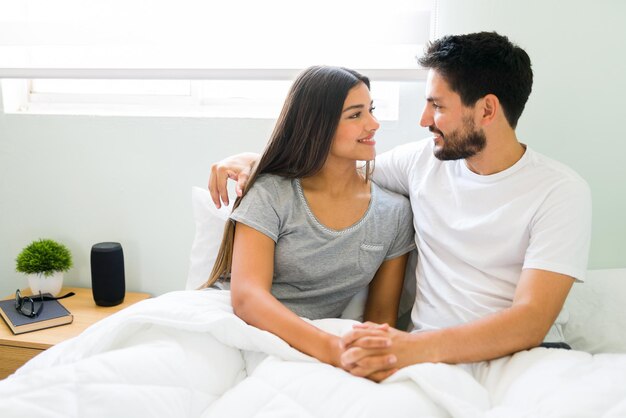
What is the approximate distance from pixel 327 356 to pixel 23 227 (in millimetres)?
1458

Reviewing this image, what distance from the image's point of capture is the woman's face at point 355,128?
4.58 ft

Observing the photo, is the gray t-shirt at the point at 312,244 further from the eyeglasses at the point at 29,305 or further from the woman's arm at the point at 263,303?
the eyeglasses at the point at 29,305

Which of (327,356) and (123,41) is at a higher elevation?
(123,41)

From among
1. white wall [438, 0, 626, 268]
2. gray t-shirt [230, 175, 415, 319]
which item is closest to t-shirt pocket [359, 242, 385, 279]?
gray t-shirt [230, 175, 415, 319]

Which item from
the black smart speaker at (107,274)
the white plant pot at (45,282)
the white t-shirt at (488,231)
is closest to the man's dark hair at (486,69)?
the white t-shirt at (488,231)

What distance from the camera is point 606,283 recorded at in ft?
4.79

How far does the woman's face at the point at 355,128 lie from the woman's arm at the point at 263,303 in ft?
0.92

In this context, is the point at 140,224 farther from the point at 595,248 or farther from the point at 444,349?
the point at 595,248

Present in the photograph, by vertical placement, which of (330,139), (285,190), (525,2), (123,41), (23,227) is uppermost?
(525,2)

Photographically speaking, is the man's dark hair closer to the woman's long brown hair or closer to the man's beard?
the man's beard

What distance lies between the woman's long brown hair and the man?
10 centimetres

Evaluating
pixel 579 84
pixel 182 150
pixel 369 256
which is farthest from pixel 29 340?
pixel 579 84

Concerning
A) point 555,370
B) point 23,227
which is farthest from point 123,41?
point 555,370

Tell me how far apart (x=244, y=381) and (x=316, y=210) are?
1.71 ft
